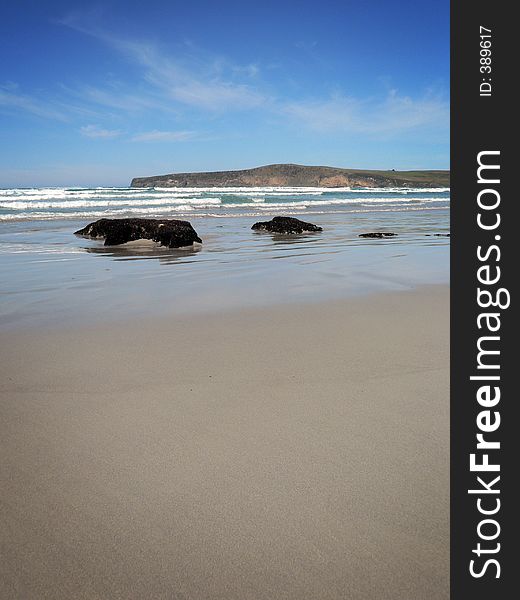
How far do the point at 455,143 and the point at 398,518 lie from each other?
110cm

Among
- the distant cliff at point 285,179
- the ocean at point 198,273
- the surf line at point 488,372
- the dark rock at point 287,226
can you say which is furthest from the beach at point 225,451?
the distant cliff at point 285,179

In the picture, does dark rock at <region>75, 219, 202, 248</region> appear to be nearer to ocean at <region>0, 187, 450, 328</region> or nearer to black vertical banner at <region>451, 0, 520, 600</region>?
ocean at <region>0, 187, 450, 328</region>

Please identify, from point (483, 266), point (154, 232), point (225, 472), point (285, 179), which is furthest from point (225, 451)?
point (285, 179)

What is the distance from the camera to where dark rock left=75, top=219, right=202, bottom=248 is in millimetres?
9312

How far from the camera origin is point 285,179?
100812 millimetres

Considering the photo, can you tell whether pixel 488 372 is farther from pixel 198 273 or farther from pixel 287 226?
pixel 287 226

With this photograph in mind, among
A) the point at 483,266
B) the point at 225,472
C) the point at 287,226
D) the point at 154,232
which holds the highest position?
the point at 287,226

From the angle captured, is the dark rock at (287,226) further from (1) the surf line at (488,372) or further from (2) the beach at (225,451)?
(1) the surf line at (488,372)

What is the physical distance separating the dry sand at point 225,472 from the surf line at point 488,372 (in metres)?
0.29

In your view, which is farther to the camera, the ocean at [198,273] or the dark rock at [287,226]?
the dark rock at [287,226]

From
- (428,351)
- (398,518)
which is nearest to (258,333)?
(428,351)

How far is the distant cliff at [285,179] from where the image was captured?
305 feet

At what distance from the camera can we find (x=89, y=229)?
37.6 ft

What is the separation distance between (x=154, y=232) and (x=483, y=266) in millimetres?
9411
